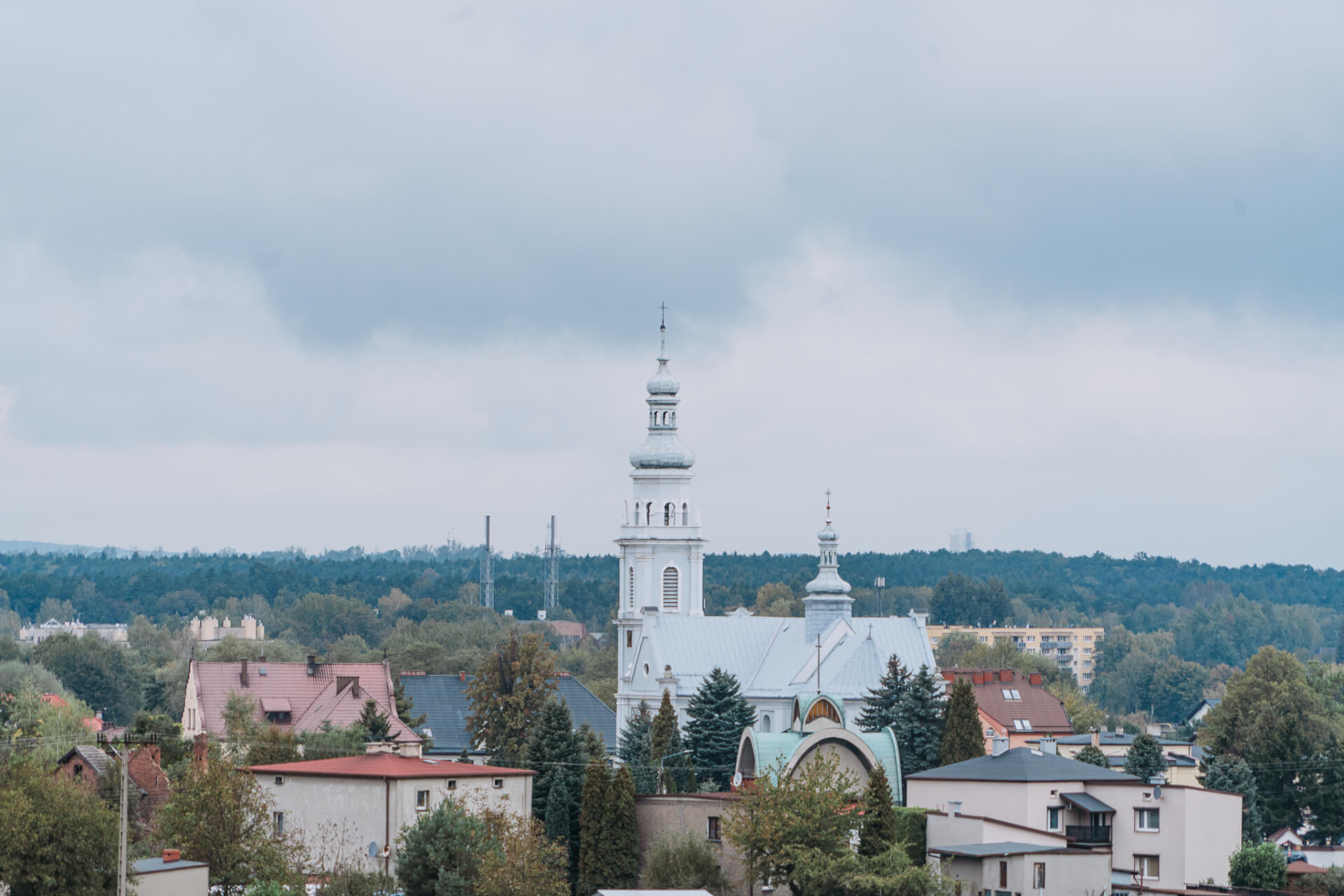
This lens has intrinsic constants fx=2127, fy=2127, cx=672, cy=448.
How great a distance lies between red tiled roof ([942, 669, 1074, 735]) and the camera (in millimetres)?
96812

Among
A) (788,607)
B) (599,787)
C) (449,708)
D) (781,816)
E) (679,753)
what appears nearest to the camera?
(781,816)

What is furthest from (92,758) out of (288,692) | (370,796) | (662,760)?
(662,760)

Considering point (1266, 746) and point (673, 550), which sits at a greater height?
point (673, 550)

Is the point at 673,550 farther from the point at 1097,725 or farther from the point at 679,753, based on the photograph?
the point at 1097,725

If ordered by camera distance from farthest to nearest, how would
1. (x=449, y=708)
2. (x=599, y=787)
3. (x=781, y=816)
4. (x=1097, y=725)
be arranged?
(x=1097, y=725) < (x=449, y=708) < (x=599, y=787) < (x=781, y=816)

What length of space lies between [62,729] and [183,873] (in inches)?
1301

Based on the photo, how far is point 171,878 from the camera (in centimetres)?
4944

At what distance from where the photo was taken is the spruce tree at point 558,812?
61.1 meters

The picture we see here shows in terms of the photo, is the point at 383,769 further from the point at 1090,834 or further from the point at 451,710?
the point at 451,710

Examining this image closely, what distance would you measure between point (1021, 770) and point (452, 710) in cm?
4477

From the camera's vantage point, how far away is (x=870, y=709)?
8119cm

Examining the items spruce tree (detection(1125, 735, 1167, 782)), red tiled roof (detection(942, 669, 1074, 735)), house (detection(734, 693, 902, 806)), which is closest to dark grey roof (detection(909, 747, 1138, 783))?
house (detection(734, 693, 902, 806))

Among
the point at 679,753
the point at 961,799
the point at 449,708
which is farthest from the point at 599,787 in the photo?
the point at 449,708

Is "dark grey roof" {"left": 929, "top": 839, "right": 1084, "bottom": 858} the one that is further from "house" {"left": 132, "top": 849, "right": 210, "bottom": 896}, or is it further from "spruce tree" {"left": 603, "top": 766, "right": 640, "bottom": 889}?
"house" {"left": 132, "top": 849, "right": 210, "bottom": 896}
